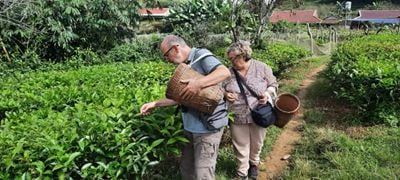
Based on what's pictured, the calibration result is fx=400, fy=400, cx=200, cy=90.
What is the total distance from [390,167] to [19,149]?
135 inches

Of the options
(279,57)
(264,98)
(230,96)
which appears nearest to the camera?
(230,96)

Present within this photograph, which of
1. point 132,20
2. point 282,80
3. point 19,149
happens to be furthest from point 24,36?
point 19,149

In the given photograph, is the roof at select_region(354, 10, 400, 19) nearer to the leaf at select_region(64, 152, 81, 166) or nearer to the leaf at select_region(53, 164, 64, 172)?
the leaf at select_region(64, 152, 81, 166)

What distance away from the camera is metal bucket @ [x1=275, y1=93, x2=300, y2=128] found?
154 inches

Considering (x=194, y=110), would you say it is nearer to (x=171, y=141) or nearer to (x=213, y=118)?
(x=213, y=118)

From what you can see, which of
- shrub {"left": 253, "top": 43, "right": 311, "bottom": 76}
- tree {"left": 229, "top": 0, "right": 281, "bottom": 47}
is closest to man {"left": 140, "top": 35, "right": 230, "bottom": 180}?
shrub {"left": 253, "top": 43, "right": 311, "bottom": 76}

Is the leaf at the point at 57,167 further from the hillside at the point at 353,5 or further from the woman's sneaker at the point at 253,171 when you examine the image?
the hillside at the point at 353,5

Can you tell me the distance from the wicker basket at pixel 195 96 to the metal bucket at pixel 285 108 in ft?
3.77

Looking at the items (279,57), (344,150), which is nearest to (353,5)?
(279,57)

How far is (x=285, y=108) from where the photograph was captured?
4105 millimetres

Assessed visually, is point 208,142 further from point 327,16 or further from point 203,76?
point 327,16

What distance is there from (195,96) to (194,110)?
20cm

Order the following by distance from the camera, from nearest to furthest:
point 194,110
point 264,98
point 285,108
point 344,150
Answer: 1. point 194,110
2. point 264,98
3. point 285,108
4. point 344,150

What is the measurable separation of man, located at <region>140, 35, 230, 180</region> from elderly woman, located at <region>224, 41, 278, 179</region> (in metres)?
0.72
